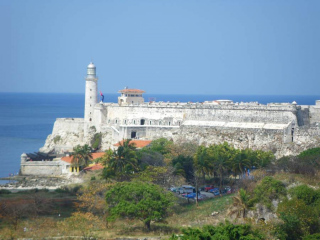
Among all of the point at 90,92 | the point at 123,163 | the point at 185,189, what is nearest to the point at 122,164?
the point at 123,163

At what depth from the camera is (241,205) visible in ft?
117

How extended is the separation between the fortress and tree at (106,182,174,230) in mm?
19336

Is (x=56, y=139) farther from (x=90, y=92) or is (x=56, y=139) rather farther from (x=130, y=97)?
(x=130, y=97)

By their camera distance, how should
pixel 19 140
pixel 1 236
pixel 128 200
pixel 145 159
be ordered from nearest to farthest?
pixel 1 236 → pixel 128 200 → pixel 145 159 → pixel 19 140

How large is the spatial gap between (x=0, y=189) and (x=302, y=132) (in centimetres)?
2648

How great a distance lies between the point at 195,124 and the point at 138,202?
26.4 meters

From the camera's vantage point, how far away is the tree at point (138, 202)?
35.8 metres

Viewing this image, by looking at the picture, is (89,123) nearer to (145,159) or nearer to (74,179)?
(74,179)

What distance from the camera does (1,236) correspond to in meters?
34.1

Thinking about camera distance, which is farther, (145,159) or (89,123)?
(89,123)

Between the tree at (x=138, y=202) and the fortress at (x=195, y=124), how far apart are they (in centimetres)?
1934

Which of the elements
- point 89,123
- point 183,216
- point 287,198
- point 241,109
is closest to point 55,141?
point 89,123

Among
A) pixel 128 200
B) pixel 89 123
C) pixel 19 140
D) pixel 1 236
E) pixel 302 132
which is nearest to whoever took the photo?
pixel 1 236

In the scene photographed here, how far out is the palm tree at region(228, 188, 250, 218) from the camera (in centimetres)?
3553
